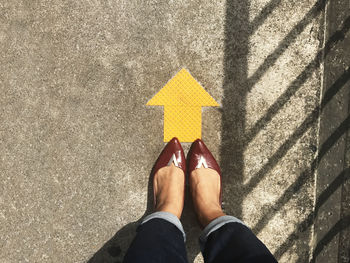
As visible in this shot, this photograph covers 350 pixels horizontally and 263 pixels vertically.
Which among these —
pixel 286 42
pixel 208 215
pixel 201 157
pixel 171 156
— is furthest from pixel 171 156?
pixel 286 42

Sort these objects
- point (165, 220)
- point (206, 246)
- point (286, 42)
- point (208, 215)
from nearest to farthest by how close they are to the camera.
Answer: point (206, 246), point (165, 220), point (208, 215), point (286, 42)

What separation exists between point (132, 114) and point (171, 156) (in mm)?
450

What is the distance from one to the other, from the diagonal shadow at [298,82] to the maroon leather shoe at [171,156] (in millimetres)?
531

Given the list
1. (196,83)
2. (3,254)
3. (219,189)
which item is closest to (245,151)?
(219,189)

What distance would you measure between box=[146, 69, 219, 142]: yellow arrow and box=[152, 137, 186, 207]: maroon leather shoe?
0.49ft

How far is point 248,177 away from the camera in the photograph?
2240 mm

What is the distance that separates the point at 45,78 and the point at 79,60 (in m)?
0.30

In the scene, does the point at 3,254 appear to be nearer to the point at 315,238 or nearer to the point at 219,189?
the point at 219,189

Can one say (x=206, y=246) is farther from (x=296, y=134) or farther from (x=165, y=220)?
(x=296, y=134)

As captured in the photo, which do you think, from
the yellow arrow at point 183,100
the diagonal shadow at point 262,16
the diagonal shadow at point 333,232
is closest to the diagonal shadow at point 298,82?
the yellow arrow at point 183,100

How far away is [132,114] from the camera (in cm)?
223

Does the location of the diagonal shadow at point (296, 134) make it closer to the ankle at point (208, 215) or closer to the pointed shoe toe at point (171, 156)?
the ankle at point (208, 215)

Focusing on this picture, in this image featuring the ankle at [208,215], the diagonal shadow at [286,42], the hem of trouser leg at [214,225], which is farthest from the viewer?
the diagonal shadow at [286,42]

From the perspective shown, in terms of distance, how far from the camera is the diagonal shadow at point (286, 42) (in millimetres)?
2174
